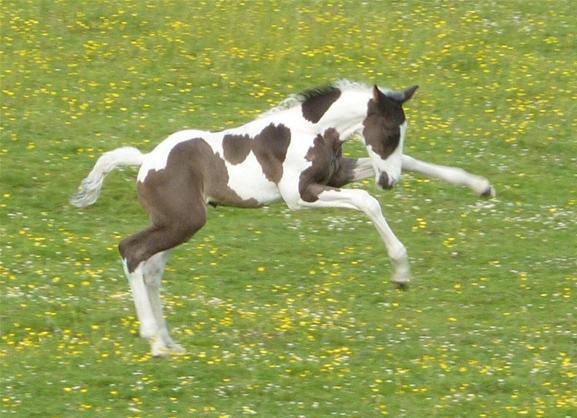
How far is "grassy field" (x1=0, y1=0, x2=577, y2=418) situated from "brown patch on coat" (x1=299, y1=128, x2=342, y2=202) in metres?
1.62

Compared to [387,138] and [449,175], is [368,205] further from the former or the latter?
[449,175]

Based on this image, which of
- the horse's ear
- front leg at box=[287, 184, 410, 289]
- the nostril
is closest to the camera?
front leg at box=[287, 184, 410, 289]

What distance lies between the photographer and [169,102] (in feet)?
75.8

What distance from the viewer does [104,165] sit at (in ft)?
43.9

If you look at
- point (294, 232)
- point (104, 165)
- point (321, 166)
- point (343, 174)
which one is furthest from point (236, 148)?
point (294, 232)

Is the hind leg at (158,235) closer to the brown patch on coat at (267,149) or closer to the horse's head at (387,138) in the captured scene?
the brown patch on coat at (267,149)

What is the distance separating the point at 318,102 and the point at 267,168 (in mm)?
805

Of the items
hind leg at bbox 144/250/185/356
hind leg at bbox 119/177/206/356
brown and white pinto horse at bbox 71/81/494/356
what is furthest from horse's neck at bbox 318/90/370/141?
hind leg at bbox 144/250/185/356

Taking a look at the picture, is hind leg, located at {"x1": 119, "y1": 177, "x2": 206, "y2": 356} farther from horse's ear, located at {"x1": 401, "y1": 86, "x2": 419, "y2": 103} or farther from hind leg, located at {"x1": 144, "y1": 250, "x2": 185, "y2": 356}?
horse's ear, located at {"x1": 401, "y1": 86, "x2": 419, "y2": 103}

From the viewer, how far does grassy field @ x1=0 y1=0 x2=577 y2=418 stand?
12.4 metres

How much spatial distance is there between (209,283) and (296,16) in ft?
40.6

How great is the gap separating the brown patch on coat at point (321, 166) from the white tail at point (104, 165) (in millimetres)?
1681

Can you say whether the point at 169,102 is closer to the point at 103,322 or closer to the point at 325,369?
the point at 103,322

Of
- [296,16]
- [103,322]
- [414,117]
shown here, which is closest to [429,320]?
[103,322]
